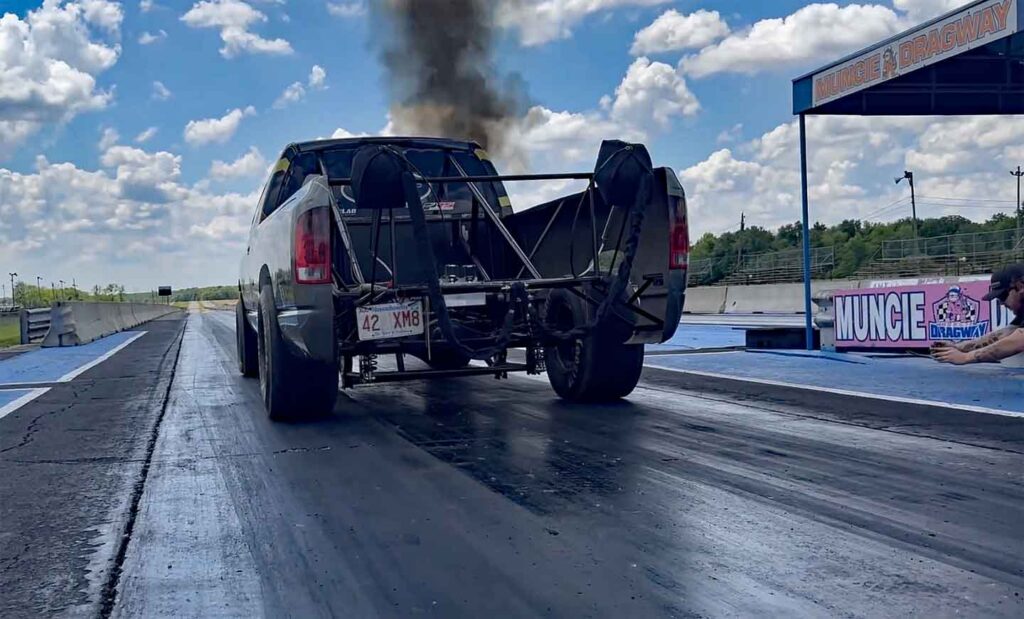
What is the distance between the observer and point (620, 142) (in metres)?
6.71

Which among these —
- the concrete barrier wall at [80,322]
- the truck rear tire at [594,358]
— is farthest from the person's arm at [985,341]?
the concrete barrier wall at [80,322]

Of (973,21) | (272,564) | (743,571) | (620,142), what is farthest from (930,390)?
(272,564)

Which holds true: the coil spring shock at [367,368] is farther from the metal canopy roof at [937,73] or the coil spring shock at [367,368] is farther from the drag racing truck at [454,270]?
the metal canopy roof at [937,73]

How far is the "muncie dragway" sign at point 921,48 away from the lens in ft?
33.5

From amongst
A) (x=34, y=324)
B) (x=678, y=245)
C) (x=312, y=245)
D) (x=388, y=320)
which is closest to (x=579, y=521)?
(x=388, y=320)

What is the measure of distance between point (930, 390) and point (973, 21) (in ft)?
15.7

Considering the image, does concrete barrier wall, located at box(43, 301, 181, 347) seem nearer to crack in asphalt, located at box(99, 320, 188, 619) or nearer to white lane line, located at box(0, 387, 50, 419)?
white lane line, located at box(0, 387, 50, 419)

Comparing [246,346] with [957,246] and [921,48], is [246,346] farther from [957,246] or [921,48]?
[957,246]

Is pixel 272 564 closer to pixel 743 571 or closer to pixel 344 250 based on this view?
pixel 743 571

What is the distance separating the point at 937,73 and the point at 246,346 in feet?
33.6

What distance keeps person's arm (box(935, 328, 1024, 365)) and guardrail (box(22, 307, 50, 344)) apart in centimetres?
1968

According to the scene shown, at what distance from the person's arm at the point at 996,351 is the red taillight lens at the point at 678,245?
3141 mm

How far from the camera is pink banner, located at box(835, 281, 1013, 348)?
31.8 ft

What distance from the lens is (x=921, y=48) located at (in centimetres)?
1116
